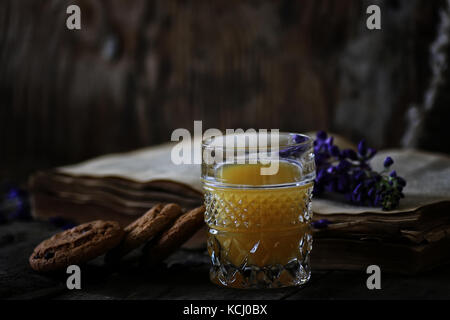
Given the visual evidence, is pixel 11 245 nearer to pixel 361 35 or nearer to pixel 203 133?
pixel 203 133

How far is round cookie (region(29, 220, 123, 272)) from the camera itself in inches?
40.1

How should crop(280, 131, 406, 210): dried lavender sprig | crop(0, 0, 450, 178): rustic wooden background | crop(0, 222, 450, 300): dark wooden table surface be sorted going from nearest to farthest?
crop(0, 222, 450, 300): dark wooden table surface
crop(280, 131, 406, 210): dried lavender sprig
crop(0, 0, 450, 178): rustic wooden background

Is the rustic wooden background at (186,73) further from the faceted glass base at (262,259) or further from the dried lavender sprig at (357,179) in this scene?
the faceted glass base at (262,259)

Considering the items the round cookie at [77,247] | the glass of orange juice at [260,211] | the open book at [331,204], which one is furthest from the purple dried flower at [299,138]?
the round cookie at [77,247]

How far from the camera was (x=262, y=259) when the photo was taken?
3.31ft

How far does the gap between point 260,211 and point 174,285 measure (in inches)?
7.6

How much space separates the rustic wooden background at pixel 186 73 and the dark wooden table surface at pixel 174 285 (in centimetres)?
90

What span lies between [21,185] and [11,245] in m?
0.77

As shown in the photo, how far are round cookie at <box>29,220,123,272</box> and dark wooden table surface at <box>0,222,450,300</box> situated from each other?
33 mm

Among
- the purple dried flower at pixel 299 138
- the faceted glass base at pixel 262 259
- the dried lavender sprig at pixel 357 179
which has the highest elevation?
the purple dried flower at pixel 299 138

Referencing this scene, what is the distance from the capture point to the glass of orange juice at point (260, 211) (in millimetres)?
1001

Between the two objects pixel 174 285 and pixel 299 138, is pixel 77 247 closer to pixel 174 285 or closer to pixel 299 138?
pixel 174 285

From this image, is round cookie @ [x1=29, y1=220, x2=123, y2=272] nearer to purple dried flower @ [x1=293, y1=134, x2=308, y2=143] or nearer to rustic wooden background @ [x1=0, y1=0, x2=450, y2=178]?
purple dried flower @ [x1=293, y1=134, x2=308, y2=143]

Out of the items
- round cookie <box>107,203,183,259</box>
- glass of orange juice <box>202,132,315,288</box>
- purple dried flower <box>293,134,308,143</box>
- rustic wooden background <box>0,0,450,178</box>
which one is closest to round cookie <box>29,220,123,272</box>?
round cookie <box>107,203,183,259</box>
